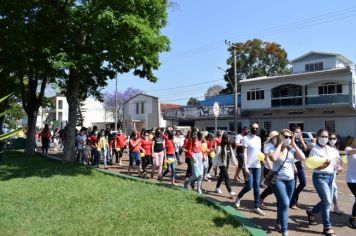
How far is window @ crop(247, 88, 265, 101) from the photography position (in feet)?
144

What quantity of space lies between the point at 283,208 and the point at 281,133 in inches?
49.1

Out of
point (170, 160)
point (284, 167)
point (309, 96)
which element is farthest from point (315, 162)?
point (309, 96)

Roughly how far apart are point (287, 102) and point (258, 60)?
16.7 meters

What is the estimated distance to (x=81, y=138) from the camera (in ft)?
61.0

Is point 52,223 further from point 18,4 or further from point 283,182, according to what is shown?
point 18,4

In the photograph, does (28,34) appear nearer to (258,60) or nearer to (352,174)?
(352,174)

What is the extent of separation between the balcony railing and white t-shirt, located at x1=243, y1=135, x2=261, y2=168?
30.3 metres

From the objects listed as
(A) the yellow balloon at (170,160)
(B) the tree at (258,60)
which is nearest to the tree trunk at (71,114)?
(A) the yellow balloon at (170,160)

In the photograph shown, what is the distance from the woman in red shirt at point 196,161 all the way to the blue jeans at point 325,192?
3444 mm

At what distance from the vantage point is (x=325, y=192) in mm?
6996

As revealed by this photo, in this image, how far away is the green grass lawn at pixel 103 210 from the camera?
7113 millimetres

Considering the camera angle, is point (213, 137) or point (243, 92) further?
point (243, 92)

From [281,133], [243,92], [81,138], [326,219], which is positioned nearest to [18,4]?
[81,138]

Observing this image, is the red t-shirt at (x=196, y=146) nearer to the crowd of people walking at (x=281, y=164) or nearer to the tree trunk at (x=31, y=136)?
the crowd of people walking at (x=281, y=164)
